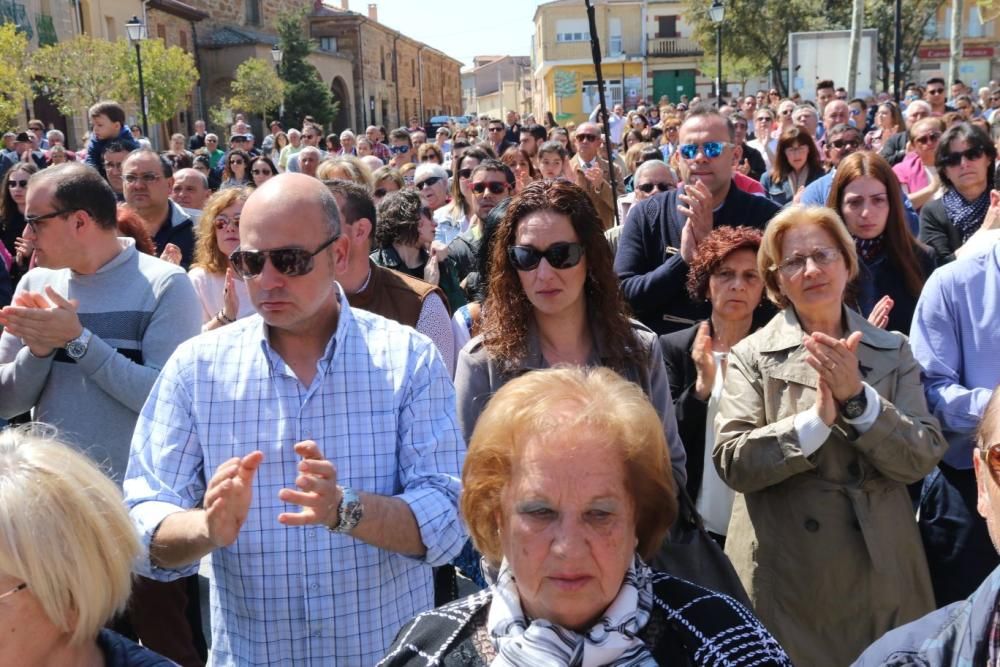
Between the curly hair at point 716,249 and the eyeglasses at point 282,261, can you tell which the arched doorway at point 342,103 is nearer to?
the curly hair at point 716,249

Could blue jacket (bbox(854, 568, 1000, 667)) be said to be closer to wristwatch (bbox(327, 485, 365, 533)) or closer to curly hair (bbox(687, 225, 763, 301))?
wristwatch (bbox(327, 485, 365, 533))

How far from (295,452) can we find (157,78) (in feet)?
94.6

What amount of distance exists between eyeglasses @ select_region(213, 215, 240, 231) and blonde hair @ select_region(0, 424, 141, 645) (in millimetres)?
3088

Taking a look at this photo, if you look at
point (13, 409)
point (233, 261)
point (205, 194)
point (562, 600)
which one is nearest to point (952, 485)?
point (562, 600)

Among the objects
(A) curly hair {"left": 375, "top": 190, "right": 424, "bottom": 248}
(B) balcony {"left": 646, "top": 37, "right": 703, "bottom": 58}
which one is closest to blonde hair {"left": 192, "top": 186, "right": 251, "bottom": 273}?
(A) curly hair {"left": 375, "top": 190, "right": 424, "bottom": 248}

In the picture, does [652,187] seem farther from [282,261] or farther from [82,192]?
[282,261]

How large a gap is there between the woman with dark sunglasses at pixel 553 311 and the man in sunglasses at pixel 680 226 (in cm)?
123

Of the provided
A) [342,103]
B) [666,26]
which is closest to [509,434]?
[342,103]

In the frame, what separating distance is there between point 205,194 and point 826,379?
19.4ft

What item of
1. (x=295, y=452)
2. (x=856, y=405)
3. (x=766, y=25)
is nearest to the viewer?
(x=295, y=452)

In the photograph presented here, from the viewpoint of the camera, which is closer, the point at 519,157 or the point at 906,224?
the point at 906,224

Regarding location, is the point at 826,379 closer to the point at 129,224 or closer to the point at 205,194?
the point at 129,224

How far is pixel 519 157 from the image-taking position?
1052 cm

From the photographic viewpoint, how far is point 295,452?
2615 millimetres
